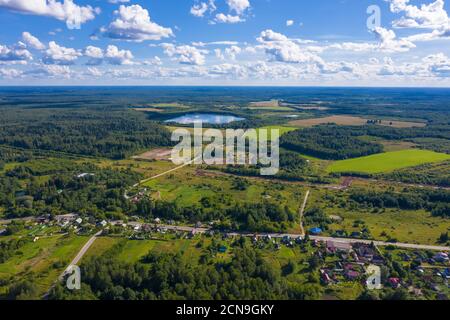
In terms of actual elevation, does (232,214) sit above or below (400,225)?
above

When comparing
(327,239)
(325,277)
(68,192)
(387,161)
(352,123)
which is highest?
(352,123)

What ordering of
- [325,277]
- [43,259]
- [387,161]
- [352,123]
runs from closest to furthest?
[325,277] < [43,259] < [387,161] < [352,123]

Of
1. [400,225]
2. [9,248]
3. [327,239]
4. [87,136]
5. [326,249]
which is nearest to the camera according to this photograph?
[326,249]

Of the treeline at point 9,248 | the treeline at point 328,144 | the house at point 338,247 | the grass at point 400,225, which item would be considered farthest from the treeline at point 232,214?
the treeline at point 328,144

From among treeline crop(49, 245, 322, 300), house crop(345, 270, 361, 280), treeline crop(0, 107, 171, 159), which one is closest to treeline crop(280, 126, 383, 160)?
treeline crop(0, 107, 171, 159)

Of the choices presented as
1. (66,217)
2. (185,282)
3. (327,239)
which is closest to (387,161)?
(327,239)

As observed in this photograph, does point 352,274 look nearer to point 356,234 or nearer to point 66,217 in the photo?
point 356,234

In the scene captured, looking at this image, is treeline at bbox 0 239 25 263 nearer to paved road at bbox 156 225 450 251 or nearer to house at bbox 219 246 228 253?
paved road at bbox 156 225 450 251

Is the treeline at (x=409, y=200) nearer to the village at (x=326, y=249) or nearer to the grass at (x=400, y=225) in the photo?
the grass at (x=400, y=225)
